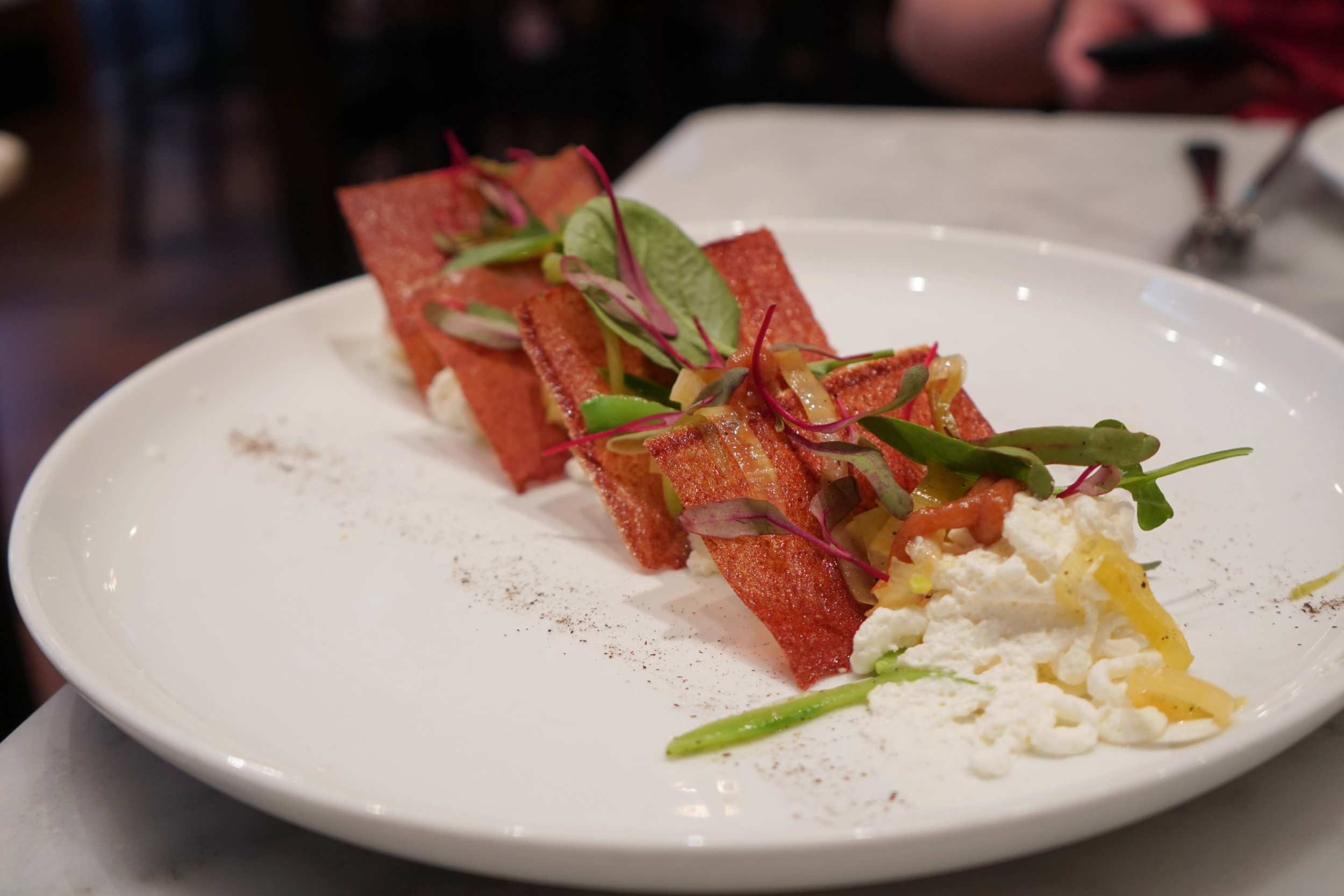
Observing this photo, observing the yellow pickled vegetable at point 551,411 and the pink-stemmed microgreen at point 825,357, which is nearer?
the pink-stemmed microgreen at point 825,357

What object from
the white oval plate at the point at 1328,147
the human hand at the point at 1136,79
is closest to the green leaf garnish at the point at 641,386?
the white oval plate at the point at 1328,147

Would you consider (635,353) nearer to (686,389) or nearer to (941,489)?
(686,389)

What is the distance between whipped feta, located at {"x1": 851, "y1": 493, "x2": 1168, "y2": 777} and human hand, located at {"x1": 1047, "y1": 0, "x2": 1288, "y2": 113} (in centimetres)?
276

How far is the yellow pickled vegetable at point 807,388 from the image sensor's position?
47.1 inches

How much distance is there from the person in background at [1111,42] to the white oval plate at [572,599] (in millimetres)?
1420

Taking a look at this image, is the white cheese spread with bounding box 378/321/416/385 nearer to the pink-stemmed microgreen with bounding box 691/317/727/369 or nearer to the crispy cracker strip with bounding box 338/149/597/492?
the crispy cracker strip with bounding box 338/149/597/492

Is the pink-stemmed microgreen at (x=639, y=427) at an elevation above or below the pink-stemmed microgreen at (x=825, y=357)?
below

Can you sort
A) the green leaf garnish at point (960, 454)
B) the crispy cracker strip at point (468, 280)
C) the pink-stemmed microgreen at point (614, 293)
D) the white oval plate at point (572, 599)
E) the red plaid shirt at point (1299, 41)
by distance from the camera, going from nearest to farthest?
1. the white oval plate at point (572, 599)
2. the green leaf garnish at point (960, 454)
3. the pink-stemmed microgreen at point (614, 293)
4. the crispy cracker strip at point (468, 280)
5. the red plaid shirt at point (1299, 41)

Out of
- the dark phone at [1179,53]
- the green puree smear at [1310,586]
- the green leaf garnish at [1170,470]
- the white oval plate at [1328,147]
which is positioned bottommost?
the green puree smear at [1310,586]

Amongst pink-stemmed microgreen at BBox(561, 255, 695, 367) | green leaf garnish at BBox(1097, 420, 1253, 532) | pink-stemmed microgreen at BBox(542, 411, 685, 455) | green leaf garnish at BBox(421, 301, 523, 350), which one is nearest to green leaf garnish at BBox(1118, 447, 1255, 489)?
green leaf garnish at BBox(1097, 420, 1253, 532)

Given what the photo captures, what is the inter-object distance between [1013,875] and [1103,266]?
3.85 ft

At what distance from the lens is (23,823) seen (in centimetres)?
96

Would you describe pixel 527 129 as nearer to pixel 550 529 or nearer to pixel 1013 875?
pixel 550 529

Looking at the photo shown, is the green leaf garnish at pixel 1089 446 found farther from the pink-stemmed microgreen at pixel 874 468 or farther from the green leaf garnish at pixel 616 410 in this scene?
the green leaf garnish at pixel 616 410
